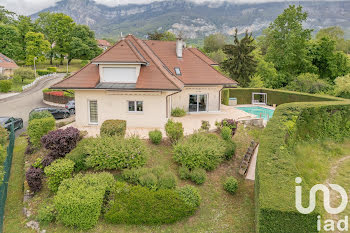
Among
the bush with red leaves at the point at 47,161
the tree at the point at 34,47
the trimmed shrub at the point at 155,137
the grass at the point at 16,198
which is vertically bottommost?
the grass at the point at 16,198

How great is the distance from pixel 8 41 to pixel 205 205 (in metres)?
73.9

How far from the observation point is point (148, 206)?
1079 centimetres

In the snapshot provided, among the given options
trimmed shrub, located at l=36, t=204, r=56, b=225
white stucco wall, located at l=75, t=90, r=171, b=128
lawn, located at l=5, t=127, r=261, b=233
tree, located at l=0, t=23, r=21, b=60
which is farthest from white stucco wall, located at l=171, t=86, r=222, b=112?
tree, located at l=0, t=23, r=21, b=60

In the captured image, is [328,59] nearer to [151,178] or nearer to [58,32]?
[151,178]

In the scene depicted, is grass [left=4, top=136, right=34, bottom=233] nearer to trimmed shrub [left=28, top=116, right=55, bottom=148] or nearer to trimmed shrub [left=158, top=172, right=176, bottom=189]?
trimmed shrub [left=28, top=116, right=55, bottom=148]

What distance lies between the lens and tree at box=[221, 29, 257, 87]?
38.0 metres

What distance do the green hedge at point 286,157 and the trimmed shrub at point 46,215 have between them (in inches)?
334

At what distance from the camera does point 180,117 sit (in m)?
23.8

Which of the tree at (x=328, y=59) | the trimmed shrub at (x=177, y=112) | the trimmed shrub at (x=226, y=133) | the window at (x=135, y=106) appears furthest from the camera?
the tree at (x=328, y=59)

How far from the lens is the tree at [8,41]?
64.9 metres

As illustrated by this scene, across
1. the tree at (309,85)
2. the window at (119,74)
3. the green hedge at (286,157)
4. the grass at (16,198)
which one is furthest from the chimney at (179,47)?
the tree at (309,85)

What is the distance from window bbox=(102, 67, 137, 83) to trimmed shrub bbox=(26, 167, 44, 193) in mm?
9166

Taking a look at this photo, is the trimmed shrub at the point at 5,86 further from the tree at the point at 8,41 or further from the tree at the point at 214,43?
the tree at the point at 214,43

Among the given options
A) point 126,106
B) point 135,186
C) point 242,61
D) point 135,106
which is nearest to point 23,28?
point 242,61
